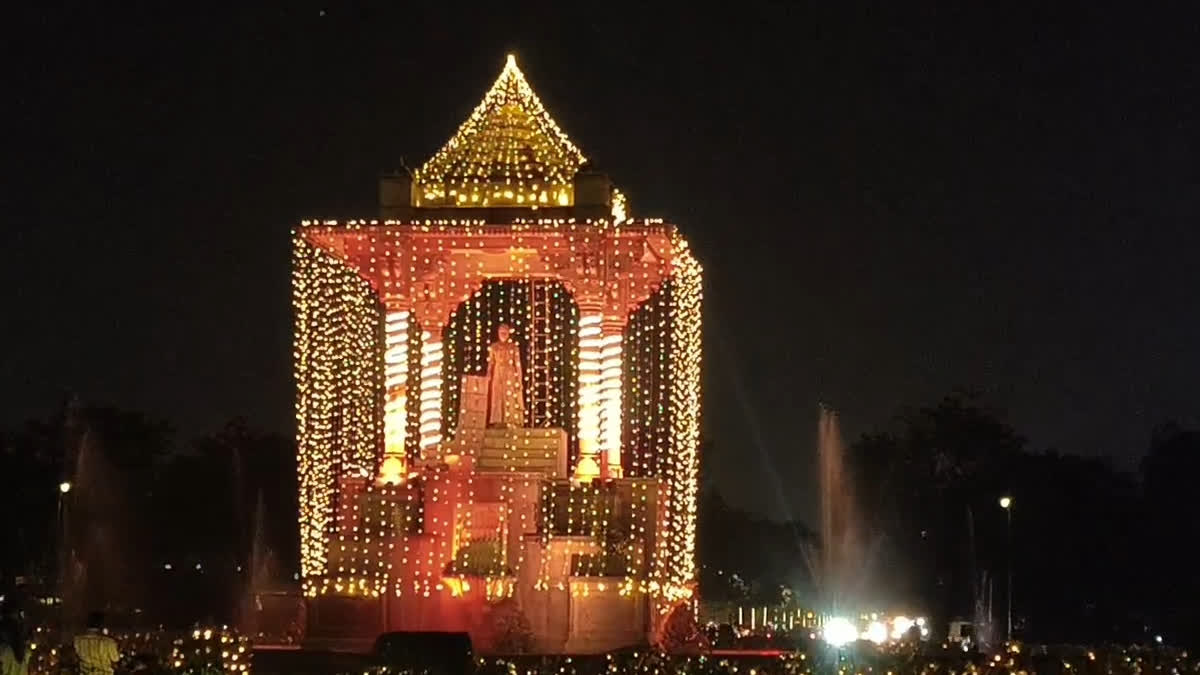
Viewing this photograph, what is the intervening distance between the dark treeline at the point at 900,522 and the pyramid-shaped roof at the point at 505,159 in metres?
16.6

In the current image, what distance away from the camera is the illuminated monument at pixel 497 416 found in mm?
40406

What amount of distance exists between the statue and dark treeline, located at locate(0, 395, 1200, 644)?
16.1 metres

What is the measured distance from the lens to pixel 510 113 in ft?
144

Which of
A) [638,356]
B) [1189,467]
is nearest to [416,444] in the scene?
[638,356]

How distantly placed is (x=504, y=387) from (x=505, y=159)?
13.2ft

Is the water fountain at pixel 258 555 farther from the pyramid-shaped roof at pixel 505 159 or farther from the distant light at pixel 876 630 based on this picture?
the pyramid-shaped roof at pixel 505 159

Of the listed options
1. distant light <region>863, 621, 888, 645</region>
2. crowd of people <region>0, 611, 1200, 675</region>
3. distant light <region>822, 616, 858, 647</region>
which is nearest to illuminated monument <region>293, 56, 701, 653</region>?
distant light <region>822, 616, 858, 647</region>

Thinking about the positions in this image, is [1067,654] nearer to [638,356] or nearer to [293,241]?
[638,356]

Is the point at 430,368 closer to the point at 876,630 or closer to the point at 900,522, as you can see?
the point at 876,630

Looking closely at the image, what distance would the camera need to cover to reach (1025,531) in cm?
6181

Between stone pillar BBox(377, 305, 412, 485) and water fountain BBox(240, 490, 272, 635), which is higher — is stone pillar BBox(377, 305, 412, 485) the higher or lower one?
the higher one

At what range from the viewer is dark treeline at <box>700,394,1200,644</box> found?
61.6 m

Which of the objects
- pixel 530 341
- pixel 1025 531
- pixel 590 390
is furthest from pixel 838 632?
pixel 1025 531

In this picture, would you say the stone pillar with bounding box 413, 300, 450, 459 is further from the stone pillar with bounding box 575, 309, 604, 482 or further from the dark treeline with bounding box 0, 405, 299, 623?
the dark treeline with bounding box 0, 405, 299, 623
